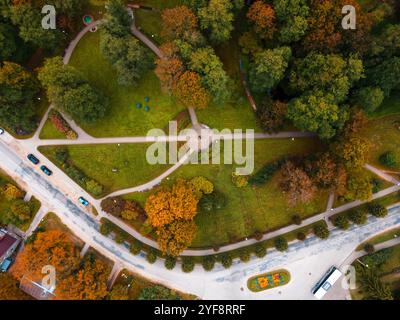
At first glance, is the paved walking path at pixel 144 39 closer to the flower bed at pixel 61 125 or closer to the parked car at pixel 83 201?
the flower bed at pixel 61 125

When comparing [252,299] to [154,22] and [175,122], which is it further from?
[154,22]

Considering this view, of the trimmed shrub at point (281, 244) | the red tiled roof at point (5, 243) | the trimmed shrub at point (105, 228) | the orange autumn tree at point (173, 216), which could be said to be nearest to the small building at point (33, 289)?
the red tiled roof at point (5, 243)

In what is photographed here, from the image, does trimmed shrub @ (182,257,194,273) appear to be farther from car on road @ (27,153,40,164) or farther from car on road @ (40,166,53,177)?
Answer: car on road @ (27,153,40,164)

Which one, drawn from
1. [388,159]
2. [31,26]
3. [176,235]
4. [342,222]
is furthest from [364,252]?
[31,26]

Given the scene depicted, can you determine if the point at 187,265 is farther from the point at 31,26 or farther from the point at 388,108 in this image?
the point at 31,26

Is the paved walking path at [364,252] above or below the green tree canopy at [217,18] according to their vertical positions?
below

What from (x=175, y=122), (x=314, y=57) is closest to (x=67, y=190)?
(x=175, y=122)
